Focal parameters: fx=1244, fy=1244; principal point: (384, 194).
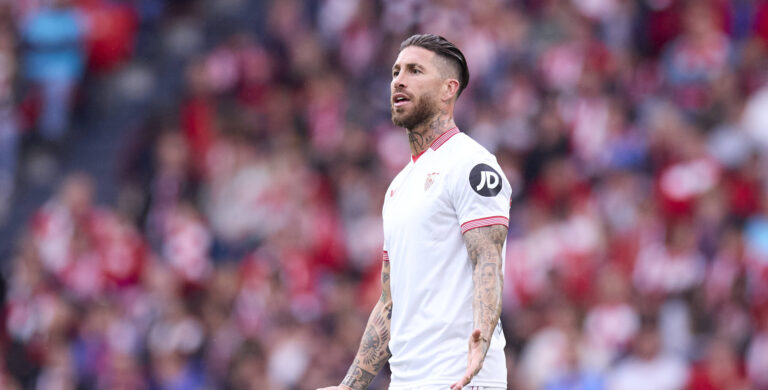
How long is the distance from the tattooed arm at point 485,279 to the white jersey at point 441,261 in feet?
0.16

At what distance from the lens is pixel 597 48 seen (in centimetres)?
1441

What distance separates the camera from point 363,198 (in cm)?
1414

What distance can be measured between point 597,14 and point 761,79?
2.79 m

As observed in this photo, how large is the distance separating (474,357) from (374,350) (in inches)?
42.7

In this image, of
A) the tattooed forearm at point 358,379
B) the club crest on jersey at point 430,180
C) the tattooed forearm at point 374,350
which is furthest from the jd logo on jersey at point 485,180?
the tattooed forearm at point 358,379

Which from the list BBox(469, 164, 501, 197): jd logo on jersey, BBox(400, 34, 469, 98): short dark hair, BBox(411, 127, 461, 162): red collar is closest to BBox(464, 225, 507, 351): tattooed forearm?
BBox(469, 164, 501, 197): jd logo on jersey

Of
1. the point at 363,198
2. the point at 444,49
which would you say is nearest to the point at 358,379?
the point at 444,49

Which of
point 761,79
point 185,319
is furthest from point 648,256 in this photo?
point 185,319

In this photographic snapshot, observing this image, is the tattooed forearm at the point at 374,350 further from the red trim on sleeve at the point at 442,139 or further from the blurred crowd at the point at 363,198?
the blurred crowd at the point at 363,198

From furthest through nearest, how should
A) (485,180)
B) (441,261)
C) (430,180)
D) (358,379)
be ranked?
(358,379) < (430,180) < (441,261) < (485,180)

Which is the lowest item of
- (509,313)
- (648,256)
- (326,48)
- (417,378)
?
(417,378)

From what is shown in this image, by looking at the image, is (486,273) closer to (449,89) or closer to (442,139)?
(442,139)

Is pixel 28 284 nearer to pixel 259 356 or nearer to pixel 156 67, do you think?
pixel 259 356

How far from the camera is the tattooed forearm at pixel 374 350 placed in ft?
19.7
